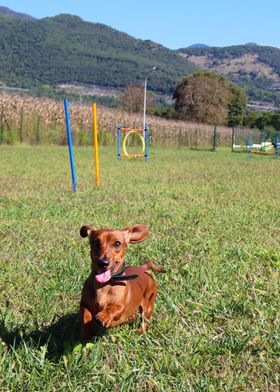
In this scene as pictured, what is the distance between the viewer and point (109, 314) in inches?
95.3

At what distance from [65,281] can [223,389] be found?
1.60m

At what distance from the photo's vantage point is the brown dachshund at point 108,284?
234 cm

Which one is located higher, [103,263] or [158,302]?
[103,263]

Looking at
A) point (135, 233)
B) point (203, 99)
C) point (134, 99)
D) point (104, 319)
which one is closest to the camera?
point (104, 319)

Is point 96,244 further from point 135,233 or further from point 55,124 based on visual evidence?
point 55,124

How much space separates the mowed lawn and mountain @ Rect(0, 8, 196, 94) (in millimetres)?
126821

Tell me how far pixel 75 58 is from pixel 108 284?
169 m

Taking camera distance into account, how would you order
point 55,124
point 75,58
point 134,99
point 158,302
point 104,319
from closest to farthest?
1. point 104,319
2. point 158,302
3. point 55,124
4. point 134,99
5. point 75,58

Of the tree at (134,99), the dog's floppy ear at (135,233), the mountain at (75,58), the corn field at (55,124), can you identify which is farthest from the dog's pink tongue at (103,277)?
the mountain at (75,58)

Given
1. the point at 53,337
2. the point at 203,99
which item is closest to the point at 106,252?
the point at 53,337

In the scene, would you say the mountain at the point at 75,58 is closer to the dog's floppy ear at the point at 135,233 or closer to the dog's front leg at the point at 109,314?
the dog's floppy ear at the point at 135,233

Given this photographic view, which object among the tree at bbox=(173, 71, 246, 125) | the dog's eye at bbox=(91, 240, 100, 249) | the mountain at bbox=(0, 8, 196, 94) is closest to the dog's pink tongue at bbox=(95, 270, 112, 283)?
the dog's eye at bbox=(91, 240, 100, 249)

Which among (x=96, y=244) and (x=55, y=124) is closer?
(x=96, y=244)

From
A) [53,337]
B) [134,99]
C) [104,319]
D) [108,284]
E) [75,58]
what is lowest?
[53,337]
